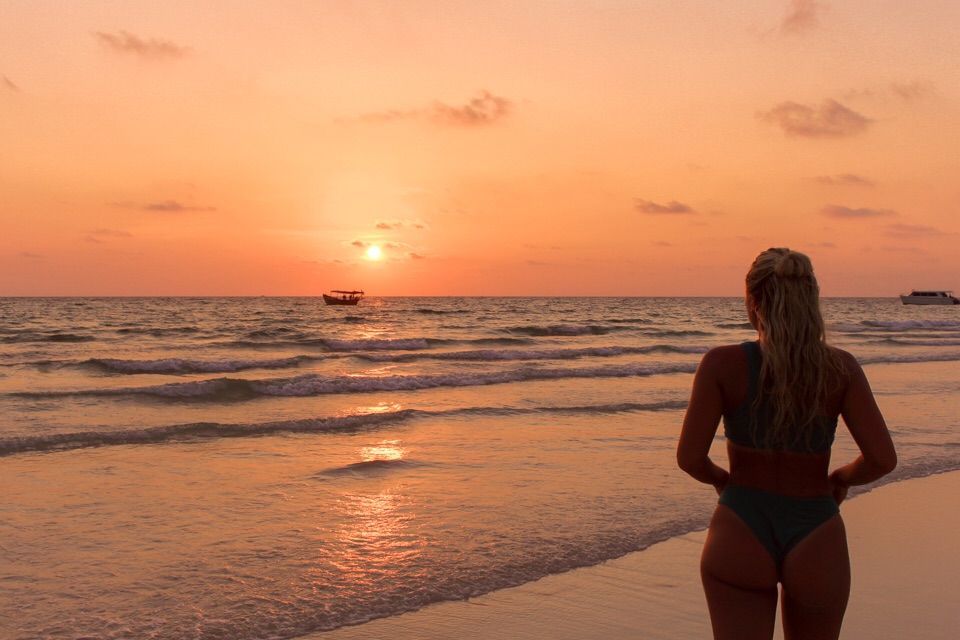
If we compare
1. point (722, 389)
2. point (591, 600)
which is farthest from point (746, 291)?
point (591, 600)

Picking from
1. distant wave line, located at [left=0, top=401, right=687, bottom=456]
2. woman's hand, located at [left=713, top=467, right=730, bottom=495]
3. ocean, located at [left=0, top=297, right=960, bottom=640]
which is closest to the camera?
woman's hand, located at [left=713, top=467, right=730, bottom=495]

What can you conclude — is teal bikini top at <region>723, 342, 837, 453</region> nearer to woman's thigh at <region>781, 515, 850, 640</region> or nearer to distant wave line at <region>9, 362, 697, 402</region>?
woman's thigh at <region>781, 515, 850, 640</region>

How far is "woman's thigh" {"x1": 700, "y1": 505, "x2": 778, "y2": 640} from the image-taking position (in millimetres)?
2902

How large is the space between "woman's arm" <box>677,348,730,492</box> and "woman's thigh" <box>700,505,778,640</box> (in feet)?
0.80

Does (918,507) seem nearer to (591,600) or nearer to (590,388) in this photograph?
(591,600)

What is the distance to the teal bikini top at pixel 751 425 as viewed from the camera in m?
2.81

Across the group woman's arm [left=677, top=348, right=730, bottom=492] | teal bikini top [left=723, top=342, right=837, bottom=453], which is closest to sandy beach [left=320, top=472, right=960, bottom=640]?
woman's arm [left=677, top=348, right=730, bottom=492]

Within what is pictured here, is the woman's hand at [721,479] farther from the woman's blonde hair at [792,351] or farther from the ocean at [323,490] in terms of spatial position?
the ocean at [323,490]

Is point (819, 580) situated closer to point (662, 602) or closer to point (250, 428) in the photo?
point (662, 602)

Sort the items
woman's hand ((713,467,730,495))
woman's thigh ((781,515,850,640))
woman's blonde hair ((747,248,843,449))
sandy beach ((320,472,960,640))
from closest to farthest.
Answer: woman's blonde hair ((747,248,843,449)), woman's thigh ((781,515,850,640)), woman's hand ((713,467,730,495)), sandy beach ((320,472,960,640))

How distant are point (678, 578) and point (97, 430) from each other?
10509 mm

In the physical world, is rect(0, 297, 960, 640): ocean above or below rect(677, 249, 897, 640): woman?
below

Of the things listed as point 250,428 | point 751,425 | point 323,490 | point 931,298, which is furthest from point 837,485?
point 931,298

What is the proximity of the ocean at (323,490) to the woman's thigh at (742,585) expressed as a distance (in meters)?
1.02
